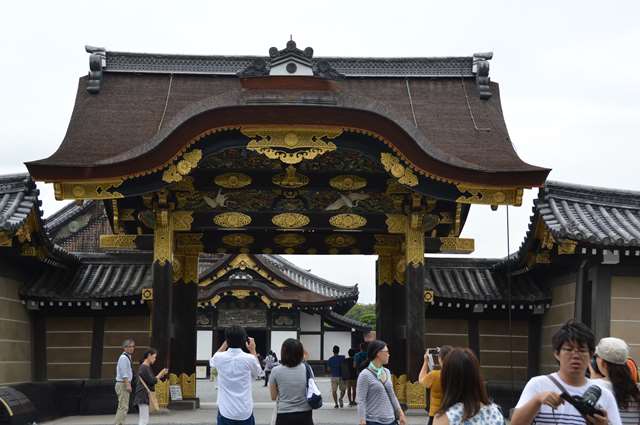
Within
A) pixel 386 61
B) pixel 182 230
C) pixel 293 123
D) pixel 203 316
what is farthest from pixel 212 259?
pixel 293 123

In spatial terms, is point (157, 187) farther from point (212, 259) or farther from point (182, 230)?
point (212, 259)

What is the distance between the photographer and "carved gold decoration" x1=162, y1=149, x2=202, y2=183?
1477cm

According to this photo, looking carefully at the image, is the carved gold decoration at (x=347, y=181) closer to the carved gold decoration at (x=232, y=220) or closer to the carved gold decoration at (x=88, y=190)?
the carved gold decoration at (x=232, y=220)

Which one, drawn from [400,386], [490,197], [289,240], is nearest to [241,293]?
[289,240]

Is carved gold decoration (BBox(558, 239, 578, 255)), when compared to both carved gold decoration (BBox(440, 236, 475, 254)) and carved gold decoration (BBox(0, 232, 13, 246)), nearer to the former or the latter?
carved gold decoration (BBox(440, 236, 475, 254))

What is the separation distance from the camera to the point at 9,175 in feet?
55.2

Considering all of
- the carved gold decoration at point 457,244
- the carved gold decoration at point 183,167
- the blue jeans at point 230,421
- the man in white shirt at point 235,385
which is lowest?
the blue jeans at point 230,421

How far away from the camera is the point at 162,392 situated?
617 inches

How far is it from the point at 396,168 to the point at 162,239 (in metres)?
4.17

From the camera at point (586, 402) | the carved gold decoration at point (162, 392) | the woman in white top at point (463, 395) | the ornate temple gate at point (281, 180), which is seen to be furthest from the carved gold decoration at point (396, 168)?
the camera at point (586, 402)

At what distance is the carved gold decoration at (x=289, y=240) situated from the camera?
17750 millimetres

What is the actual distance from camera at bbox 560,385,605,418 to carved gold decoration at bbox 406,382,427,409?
1084cm

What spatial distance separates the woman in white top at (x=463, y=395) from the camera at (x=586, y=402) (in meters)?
0.45

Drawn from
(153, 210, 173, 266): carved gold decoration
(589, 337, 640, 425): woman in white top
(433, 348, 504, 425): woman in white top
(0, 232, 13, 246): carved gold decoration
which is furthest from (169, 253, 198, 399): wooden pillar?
(433, 348, 504, 425): woman in white top
